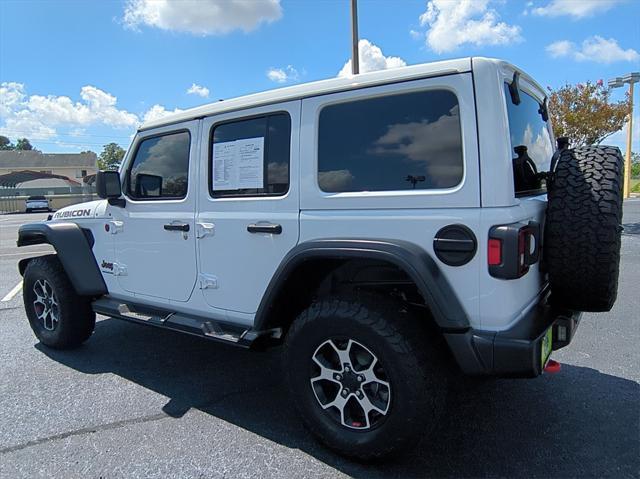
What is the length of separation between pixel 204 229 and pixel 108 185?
109 cm

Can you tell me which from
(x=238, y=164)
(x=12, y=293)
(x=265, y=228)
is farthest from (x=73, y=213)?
(x=12, y=293)

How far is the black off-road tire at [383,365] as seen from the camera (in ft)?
7.29

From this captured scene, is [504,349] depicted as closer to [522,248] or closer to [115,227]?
[522,248]

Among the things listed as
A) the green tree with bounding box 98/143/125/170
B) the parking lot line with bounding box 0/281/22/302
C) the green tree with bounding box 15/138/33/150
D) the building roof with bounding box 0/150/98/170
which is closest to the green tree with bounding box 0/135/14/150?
the green tree with bounding box 15/138/33/150

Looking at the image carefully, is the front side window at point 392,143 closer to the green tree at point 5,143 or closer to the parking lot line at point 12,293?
the parking lot line at point 12,293

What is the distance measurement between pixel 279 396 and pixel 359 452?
1013 mm

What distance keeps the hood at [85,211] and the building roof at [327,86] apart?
1031 mm

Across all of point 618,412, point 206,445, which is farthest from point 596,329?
point 206,445

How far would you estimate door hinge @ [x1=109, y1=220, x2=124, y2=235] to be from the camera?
3678 mm

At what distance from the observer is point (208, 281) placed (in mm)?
3109

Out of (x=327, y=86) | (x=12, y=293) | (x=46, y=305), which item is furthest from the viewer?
(x=12, y=293)

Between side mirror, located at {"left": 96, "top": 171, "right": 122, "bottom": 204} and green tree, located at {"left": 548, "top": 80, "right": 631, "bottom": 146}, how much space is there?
12684mm

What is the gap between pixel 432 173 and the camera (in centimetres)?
227

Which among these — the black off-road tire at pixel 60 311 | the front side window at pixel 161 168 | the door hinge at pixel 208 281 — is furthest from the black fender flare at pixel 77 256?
the door hinge at pixel 208 281
